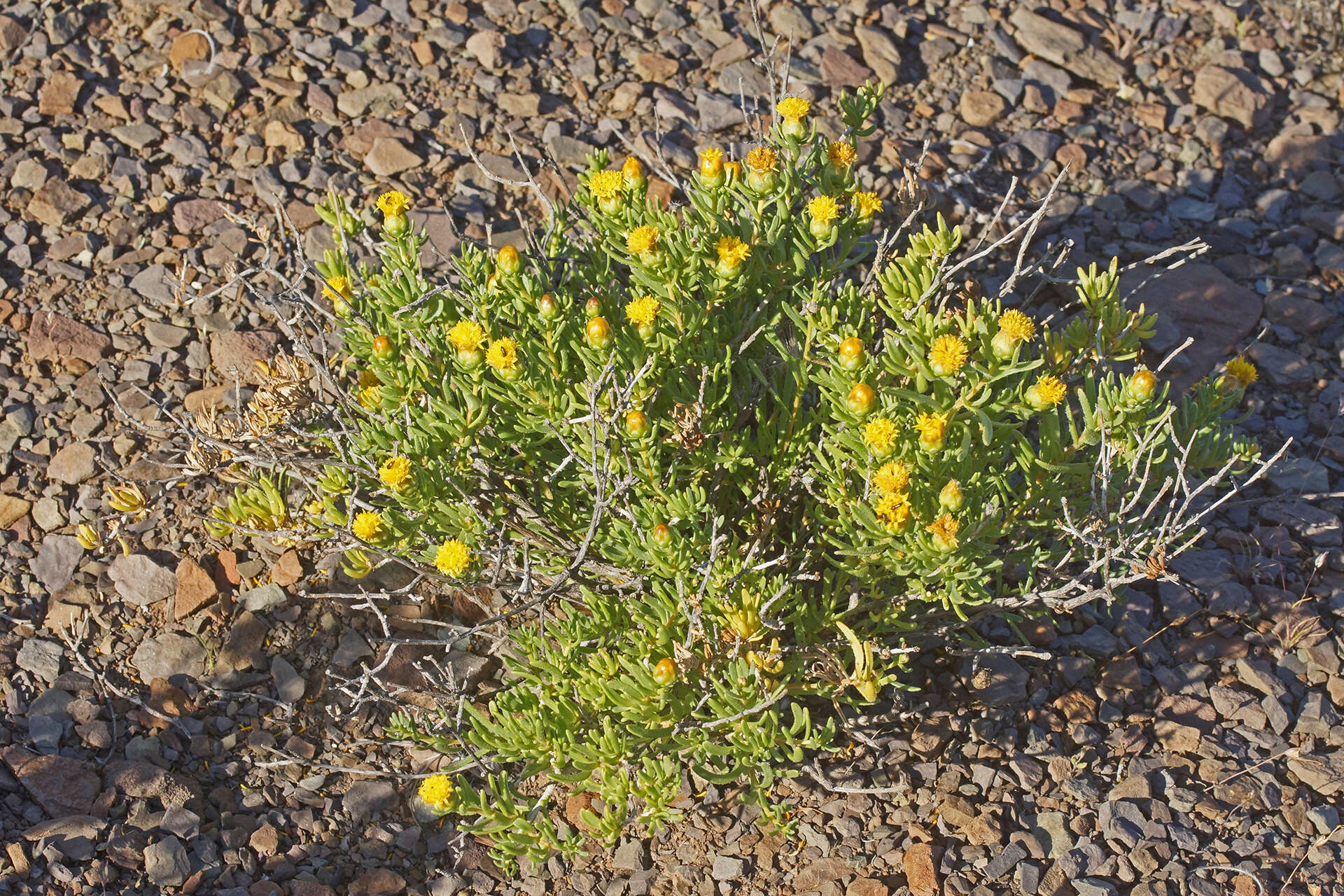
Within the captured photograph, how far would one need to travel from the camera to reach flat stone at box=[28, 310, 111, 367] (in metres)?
4.10

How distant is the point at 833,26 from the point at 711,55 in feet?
1.98

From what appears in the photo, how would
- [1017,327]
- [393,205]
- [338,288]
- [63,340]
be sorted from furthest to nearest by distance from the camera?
[63,340] < [338,288] < [393,205] < [1017,327]

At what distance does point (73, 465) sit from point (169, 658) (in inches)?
32.9

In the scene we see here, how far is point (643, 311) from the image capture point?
8.73ft

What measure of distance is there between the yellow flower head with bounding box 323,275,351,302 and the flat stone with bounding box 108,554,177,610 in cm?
123

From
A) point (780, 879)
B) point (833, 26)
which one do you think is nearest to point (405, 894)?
point (780, 879)

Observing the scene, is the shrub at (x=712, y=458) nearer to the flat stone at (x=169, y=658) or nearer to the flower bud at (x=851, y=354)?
the flower bud at (x=851, y=354)

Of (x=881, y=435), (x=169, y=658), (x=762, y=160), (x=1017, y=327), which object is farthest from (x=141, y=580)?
(x=1017, y=327)

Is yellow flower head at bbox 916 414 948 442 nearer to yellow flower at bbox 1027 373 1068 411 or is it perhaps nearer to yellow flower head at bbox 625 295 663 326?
yellow flower at bbox 1027 373 1068 411

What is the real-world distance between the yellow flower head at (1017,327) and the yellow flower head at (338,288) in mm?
1630

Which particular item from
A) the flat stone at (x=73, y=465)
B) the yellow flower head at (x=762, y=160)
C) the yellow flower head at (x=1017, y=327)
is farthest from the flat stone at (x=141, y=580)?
the yellow flower head at (x=1017, y=327)

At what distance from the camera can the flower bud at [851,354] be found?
8.35 feet

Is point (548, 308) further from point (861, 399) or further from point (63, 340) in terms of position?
point (63, 340)

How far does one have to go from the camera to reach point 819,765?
128 inches
